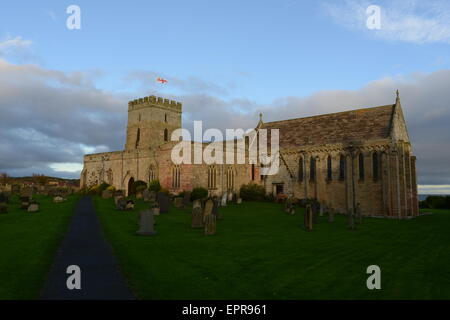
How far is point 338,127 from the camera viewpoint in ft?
105

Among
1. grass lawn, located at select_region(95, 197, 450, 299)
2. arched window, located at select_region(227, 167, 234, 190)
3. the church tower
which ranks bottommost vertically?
grass lawn, located at select_region(95, 197, 450, 299)

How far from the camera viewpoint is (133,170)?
41344mm

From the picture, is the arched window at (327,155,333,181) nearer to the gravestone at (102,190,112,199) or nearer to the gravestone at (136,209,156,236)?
the gravestone at (136,209,156,236)

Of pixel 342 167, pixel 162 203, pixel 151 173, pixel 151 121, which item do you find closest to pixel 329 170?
pixel 342 167

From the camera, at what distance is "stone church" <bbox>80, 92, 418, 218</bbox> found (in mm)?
27156

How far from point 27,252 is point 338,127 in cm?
2849

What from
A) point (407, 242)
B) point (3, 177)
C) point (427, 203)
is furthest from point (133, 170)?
point (427, 203)

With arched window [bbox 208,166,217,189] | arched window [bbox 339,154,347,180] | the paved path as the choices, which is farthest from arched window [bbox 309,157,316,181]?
the paved path

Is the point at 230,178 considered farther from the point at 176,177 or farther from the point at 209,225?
the point at 209,225

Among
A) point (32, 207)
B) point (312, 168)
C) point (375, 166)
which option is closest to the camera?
point (32, 207)

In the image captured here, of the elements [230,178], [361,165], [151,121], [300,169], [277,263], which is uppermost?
[151,121]

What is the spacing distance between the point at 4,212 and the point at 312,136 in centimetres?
2651

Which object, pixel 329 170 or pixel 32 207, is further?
pixel 329 170

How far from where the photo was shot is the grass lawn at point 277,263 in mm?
7020
